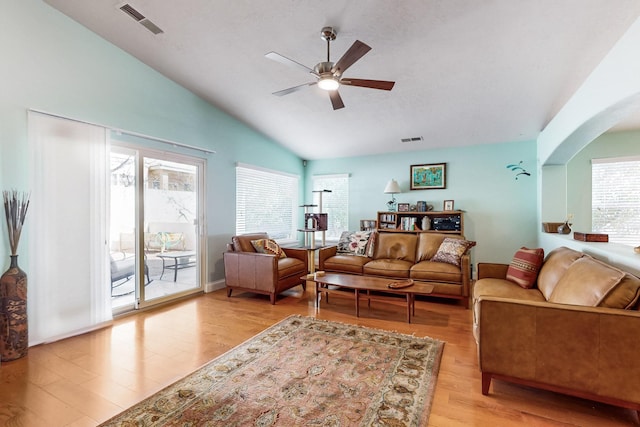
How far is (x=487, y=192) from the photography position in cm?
522

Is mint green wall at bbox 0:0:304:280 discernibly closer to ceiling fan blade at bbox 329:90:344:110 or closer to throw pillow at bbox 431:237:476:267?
ceiling fan blade at bbox 329:90:344:110

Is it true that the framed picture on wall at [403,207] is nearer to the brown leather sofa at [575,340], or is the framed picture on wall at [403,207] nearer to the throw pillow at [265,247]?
the throw pillow at [265,247]

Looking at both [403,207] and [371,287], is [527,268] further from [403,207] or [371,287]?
[403,207]

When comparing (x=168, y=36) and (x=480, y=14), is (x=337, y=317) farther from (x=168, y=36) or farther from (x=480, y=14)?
(x=168, y=36)

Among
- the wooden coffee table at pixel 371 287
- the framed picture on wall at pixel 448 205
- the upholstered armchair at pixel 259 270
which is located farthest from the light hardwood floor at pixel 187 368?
the framed picture on wall at pixel 448 205

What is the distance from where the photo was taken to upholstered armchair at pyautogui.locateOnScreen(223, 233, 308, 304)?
3973mm

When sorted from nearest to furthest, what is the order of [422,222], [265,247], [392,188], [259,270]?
[259,270] < [265,247] < [422,222] < [392,188]

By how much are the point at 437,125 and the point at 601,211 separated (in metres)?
3.02

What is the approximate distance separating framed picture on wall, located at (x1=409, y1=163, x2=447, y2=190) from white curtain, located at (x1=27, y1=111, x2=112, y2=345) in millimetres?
5042

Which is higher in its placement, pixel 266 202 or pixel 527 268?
pixel 266 202

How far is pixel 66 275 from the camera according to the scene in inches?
116

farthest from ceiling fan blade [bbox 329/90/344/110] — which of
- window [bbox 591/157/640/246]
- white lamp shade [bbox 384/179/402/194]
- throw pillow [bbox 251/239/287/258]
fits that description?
window [bbox 591/157/640/246]

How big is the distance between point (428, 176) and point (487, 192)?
1075mm

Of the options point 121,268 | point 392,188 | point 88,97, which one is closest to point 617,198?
point 392,188
